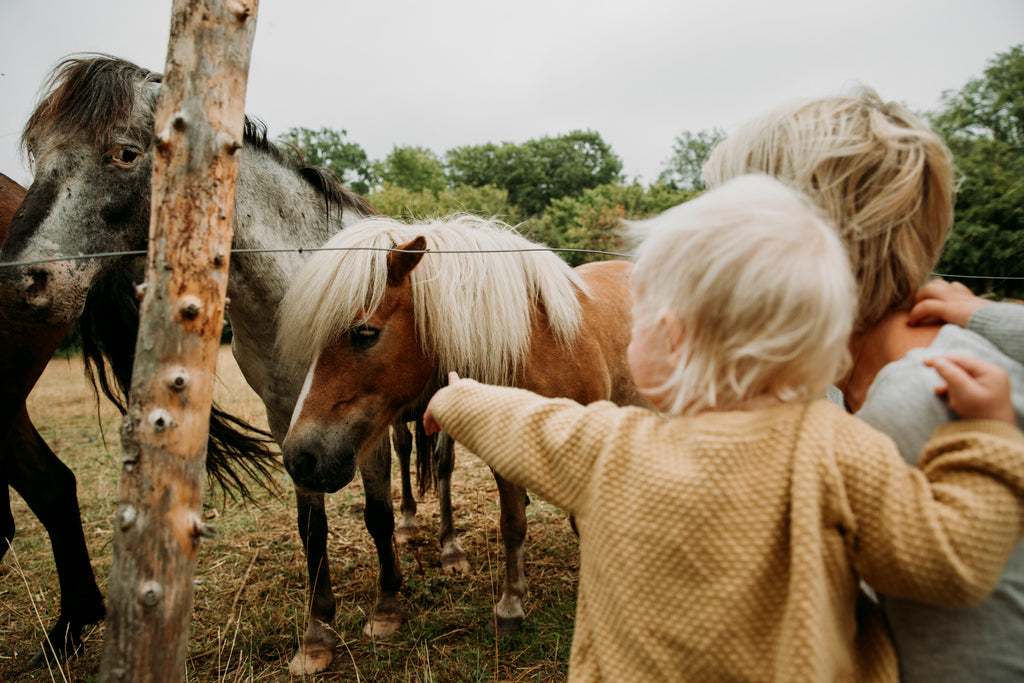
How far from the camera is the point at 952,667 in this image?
0.91 meters

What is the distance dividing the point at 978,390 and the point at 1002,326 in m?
0.26

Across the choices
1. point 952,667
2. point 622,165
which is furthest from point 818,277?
point 622,165

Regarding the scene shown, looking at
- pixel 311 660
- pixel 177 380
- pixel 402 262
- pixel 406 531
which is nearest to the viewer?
pixel 177 380

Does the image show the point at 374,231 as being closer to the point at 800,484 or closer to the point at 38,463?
the point at 800,484

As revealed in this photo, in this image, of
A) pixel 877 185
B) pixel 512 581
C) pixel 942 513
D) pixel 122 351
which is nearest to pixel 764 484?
pixel 942 513

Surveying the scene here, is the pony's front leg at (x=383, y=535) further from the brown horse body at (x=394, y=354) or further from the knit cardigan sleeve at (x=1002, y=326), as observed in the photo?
the knit cardigan sleeve at (x=1002, y=326)

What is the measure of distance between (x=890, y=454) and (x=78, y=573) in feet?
12.0

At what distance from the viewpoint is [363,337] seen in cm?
194

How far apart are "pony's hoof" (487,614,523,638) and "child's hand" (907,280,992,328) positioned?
7.68ft

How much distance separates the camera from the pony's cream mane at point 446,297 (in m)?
1.93

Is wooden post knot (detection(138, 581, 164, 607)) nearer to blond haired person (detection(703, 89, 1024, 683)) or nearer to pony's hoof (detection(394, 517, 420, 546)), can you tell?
blond haired person (detection(703, 89, 1024, 683))

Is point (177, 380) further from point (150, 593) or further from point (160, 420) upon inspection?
point (150, 593)

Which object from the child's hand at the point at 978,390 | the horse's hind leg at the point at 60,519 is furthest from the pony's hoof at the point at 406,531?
the child's hand at the point at 978,390

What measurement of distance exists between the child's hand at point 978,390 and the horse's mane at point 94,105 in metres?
2.80
